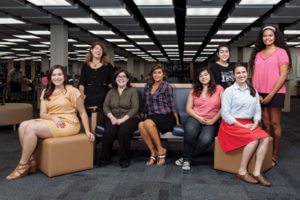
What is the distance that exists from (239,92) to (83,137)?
1.74 meters

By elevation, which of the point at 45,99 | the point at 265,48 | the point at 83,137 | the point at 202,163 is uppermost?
the point at 265,48

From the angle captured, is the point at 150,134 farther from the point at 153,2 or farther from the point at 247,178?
the point at 153,2

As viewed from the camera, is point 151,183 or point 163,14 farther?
point 163,14

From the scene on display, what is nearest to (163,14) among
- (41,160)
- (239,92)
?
(239,92)

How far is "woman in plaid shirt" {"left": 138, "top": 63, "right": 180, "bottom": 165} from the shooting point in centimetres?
319

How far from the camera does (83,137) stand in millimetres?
2918

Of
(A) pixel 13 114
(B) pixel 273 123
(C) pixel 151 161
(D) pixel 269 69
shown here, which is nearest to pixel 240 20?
(D) pixel 269 69

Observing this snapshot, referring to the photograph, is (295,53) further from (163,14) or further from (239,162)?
(239,162)

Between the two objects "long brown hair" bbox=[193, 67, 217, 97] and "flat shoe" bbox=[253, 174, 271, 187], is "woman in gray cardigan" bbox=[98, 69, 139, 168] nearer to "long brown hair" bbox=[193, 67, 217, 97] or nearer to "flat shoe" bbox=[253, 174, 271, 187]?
"long brown hair" bbox=[193, 67, 217, 97]

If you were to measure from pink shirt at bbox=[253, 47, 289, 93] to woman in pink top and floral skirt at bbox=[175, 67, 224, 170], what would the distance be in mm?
450

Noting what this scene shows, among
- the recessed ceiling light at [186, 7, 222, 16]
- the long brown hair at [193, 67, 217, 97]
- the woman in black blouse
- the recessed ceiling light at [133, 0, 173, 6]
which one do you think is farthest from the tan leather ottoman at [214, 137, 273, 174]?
the recessed ceiling light at [186, 7, 222, 16]

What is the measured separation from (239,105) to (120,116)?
1.40 m

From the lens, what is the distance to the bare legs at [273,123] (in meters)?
3.14

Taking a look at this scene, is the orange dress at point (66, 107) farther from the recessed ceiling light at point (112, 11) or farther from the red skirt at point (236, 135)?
the recessed ceiling light at point (112, 11)
